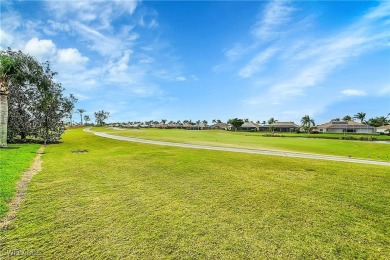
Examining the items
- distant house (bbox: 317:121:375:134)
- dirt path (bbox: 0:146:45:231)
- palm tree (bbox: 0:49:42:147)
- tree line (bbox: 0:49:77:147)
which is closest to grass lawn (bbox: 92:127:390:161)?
tree line (bbox: 0:49:77:147)

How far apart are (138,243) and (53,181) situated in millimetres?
7862

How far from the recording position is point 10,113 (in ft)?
93.6

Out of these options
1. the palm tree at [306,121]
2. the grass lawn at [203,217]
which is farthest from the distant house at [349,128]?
the grass lawn at [203,217]

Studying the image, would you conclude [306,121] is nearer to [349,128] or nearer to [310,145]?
[349,128]

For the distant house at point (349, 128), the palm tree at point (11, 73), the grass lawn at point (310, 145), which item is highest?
the palm tree at point (11, 73)

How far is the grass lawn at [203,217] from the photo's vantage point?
4742 millimetres

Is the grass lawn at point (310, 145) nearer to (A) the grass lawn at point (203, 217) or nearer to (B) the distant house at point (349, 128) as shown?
(A) the grass lawn at point (203, 217)

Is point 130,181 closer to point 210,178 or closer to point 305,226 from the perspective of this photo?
point 210,178

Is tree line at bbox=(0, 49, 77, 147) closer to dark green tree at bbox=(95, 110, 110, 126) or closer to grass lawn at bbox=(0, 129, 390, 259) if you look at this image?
grass lawn at bbox=(0, 129, 390, 259)

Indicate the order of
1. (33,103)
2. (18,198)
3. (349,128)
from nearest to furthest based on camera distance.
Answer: (18,198) < (33,103) < (349,128)

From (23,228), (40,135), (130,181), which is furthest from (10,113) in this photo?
(23,228)

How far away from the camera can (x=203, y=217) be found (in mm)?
6320

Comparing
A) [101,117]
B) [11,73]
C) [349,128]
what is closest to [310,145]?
[11,73]

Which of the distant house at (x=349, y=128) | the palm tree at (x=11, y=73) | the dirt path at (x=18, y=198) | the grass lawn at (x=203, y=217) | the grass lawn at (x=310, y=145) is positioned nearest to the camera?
the grass lawn at (x=203, y=217)
